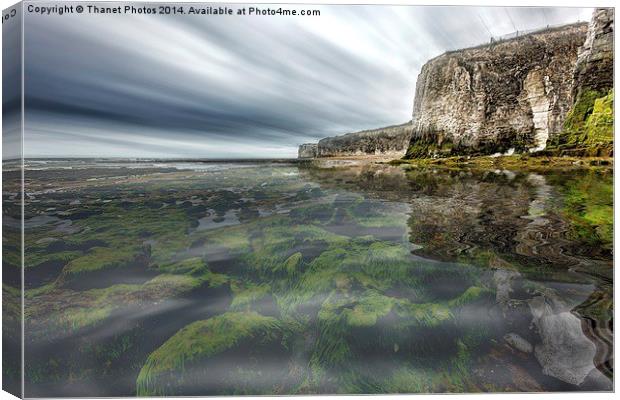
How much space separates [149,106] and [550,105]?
3.60m

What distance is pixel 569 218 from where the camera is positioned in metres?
2.67

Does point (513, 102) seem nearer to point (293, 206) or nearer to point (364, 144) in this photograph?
point (364, 144)

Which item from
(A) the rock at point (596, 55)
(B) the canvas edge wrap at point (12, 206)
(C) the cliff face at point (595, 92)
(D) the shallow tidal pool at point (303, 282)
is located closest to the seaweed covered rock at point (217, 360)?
(D) the shallow tidal pool at point (303, 282)

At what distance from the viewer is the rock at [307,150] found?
8.94 feet

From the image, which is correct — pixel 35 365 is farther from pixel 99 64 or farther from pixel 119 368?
pixel 99 64

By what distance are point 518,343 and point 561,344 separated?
341mm

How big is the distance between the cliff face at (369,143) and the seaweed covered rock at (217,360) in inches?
66.8

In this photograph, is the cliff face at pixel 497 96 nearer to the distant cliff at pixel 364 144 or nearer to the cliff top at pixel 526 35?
the cliff top at pixel 526 35

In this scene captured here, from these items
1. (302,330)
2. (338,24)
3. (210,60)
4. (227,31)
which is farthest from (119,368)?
(338,24)

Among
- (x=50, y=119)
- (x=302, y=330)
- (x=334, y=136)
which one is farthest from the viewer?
(x=334, y=136)

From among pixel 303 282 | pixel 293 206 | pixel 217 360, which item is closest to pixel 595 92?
pixel 293 206

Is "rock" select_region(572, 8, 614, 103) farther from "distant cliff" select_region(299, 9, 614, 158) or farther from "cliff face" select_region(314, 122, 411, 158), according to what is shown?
"cliff face" select_region(314, 122, 411, 158)

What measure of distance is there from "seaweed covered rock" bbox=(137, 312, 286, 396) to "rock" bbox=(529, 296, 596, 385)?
2.20 meters

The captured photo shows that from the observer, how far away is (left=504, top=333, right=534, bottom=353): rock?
248cm
